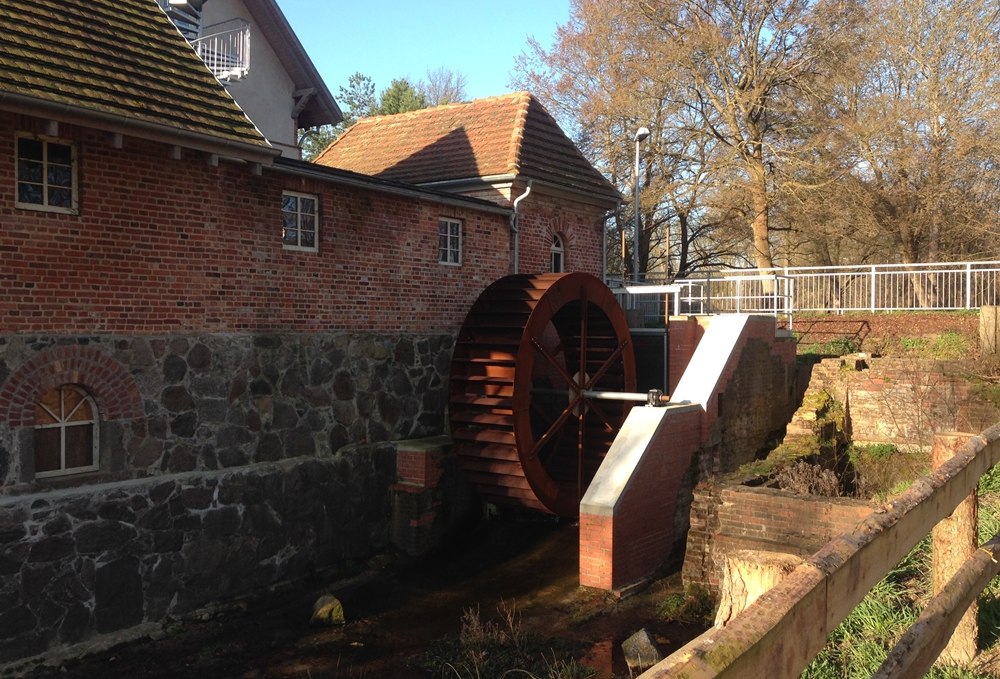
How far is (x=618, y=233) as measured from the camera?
91.8 feet

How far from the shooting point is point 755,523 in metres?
8.30

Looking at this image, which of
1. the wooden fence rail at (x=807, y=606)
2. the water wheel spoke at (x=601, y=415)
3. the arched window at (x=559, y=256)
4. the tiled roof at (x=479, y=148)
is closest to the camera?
the wooden fence rail at (x=807, y=606)

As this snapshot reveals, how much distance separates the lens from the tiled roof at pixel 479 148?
13.5 meters

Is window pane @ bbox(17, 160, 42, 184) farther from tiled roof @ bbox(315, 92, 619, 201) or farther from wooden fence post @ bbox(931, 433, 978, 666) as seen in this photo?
wooden fence post @ bbox(931, 433, 978, 666)

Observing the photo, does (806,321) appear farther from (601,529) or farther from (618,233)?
(618,233)

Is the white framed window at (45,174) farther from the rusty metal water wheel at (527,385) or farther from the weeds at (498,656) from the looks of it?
the weeds at (498,656)

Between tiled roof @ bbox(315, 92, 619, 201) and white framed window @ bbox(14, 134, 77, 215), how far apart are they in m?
6.69

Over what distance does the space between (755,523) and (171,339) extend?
628 centimetres

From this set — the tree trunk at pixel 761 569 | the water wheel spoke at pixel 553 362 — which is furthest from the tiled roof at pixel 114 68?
the tree trunk at pixel 761 569

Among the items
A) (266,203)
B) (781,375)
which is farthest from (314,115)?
(781,375)

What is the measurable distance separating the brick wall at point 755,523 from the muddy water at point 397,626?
574 millimetres

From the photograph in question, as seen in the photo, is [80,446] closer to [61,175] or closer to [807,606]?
[61,175]

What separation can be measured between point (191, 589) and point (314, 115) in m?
11.1

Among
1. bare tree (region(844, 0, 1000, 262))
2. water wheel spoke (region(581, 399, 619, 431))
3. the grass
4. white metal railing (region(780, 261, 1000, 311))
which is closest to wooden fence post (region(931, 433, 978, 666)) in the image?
the grass
